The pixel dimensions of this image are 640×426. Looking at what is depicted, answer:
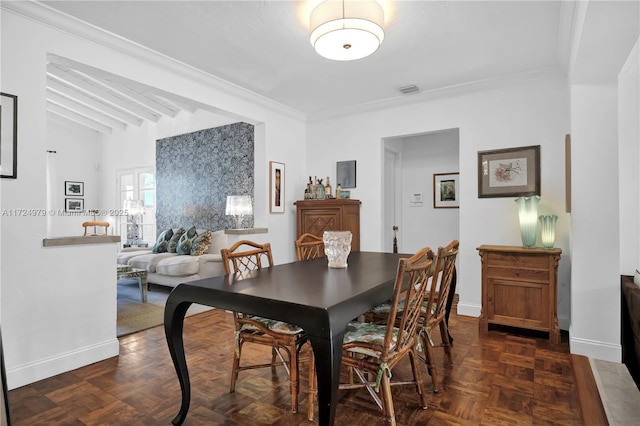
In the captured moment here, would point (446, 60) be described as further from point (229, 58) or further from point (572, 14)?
point (229, 58)

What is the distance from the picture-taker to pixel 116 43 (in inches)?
116

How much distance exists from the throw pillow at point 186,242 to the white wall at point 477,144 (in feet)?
8.30

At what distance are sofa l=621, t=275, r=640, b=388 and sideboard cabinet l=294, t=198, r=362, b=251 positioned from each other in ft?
8.85

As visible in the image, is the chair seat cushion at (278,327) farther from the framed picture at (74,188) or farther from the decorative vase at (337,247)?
the framed picture at (74,188)

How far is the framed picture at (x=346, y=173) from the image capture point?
4.85 meters

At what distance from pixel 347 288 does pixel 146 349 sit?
7.14 feet

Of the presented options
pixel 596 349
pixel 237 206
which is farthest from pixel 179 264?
pixel 596 349

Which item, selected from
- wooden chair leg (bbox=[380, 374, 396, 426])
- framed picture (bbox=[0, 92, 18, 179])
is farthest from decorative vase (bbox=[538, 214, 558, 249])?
framed picture (bbox=[0, 92, 18, 179])

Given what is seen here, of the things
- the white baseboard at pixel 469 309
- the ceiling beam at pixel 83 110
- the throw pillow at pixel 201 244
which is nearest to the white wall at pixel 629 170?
the white baseboard at pixel 469 309

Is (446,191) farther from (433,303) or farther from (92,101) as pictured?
(92,101)

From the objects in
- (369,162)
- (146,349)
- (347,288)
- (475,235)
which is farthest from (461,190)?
(146,349)

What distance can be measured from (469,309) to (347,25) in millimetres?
3196

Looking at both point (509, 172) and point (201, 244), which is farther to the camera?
point (201, 244)

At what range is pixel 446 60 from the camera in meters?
3.37
